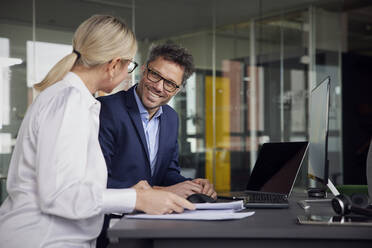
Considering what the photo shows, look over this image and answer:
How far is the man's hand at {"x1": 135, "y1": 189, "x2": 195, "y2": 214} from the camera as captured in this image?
1647 mm

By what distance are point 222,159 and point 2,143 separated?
3107 mm

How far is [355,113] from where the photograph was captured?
8938mm

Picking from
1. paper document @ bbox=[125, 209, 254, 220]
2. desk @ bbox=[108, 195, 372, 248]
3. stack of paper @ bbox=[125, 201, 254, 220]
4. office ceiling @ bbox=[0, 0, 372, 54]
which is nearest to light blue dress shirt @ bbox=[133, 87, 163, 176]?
stack of paper @ bbox=[125, 201, 254, 220]

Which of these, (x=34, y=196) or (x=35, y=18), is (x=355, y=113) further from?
(x=34, y=196)

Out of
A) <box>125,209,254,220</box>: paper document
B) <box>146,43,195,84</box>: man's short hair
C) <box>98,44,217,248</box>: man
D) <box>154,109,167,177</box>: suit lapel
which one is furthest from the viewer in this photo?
<box>146,43,195,84</box>: man's short hair

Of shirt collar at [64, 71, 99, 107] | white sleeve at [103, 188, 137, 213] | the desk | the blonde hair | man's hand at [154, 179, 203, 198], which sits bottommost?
the desk

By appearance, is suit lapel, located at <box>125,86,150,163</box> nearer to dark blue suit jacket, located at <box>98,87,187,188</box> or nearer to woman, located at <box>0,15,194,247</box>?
dark blue suit jacket, located at <box>98,87,187,188</box>

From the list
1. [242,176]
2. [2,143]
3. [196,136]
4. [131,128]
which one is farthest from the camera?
[242,176]

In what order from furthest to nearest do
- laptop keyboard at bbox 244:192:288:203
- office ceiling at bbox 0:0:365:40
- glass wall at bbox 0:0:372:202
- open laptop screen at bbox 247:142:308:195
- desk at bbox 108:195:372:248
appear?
office ceiling at bbox 0:0:365:40 → glass wall at bbox 0:0:372:202 → open laptop screen at bbox 247:142:308:195 → laptop keyboard at bbox 244:192:288:203 → desk at bbox 108:195:372:248

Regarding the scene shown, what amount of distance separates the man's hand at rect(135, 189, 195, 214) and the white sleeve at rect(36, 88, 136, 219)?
15 cm

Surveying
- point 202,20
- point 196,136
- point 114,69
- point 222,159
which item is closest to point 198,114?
point 196,136

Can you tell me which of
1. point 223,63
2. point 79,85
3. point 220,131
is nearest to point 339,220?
point 79,85

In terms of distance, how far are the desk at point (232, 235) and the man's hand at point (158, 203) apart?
0.08 m

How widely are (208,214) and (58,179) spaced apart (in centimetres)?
52
